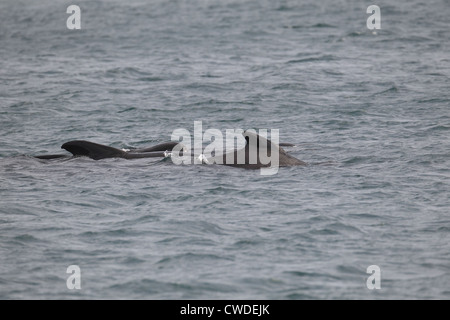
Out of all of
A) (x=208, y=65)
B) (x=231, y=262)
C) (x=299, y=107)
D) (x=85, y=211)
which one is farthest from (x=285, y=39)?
(x=231, y=262)

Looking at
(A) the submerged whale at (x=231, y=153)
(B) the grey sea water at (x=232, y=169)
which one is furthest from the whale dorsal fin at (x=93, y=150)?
(B) the grey sea water at (x=232, y=169)

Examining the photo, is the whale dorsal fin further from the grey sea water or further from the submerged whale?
the grey sea water

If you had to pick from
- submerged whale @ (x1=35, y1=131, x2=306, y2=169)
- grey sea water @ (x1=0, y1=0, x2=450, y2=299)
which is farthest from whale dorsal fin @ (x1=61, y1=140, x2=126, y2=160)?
grey sea water @ (x1=0, y1=0, x2=450, y2=299)

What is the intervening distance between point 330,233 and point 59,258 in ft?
11.8

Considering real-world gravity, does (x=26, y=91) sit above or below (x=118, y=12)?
below

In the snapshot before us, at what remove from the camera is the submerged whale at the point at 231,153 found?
13266mm

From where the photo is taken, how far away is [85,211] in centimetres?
1113

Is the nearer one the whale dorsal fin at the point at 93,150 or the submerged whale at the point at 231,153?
the submerged whale at the point at 231,153

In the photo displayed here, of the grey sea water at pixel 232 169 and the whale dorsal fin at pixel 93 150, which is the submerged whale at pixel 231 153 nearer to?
the whale dorsal fin at pixel 93 150

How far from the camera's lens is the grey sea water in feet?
28.8

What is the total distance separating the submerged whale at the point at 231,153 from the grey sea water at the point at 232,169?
29 cm

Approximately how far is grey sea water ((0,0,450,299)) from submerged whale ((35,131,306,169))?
0.96ft
